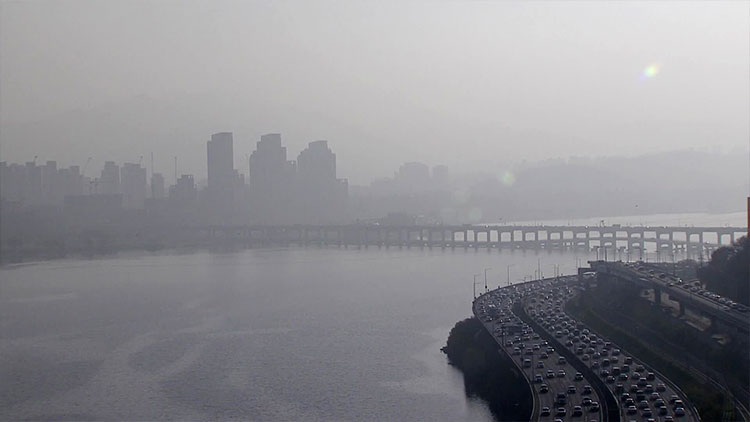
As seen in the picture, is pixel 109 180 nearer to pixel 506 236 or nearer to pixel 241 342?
pixel 506 236

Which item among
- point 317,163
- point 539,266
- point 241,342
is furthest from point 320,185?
point 241,342

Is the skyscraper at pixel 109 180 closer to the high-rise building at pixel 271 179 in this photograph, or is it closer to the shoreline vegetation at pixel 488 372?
the high-rise building at pixel 271 179

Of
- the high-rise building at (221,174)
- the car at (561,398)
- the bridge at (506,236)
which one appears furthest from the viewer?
the high-rise building at (221,174)

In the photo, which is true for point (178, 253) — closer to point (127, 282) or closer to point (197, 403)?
point (127, 282)

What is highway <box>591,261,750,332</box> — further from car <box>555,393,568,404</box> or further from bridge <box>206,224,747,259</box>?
bridge <box>206,224,747,259</box>

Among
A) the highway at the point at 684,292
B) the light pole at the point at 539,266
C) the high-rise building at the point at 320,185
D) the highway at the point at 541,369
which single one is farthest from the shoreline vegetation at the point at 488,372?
the high-rise building at the point at 320,185

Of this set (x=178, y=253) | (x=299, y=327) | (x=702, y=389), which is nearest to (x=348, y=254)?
(x=178, y=253)
